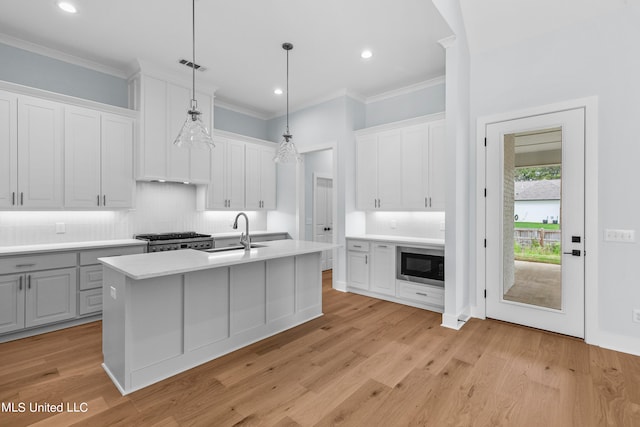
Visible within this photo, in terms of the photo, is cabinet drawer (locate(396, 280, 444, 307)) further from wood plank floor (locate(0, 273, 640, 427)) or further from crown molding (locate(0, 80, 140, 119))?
crown molding (locate(0, 80, 140, 119))

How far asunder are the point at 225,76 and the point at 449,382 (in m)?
4.58

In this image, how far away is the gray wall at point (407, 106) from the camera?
4.61 m

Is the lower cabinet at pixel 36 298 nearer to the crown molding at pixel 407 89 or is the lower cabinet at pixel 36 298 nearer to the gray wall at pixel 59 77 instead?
the gray wall at pixel 59 77

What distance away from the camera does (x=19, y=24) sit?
3.25 metres

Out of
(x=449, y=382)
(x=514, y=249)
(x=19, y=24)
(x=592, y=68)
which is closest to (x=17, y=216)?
(x=19, y=24)

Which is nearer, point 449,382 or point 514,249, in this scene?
point 449,382

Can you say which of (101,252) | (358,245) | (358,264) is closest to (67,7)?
(101,252)

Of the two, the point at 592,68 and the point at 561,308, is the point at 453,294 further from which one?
the point at 592,68

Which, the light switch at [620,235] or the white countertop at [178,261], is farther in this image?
the light switch at [620,235]

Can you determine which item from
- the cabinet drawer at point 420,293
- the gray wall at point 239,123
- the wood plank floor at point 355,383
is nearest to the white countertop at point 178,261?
the wood plank floor at point 355,383

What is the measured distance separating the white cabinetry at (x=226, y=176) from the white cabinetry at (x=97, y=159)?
3.97 ft

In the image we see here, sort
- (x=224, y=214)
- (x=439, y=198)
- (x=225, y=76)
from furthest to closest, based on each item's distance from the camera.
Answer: (x=224, y=214), (x=225, y=76), (x=439, y=198)

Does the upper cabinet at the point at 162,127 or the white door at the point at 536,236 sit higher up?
the upper cabinet at the point at 162,127

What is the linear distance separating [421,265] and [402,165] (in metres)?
1.47
